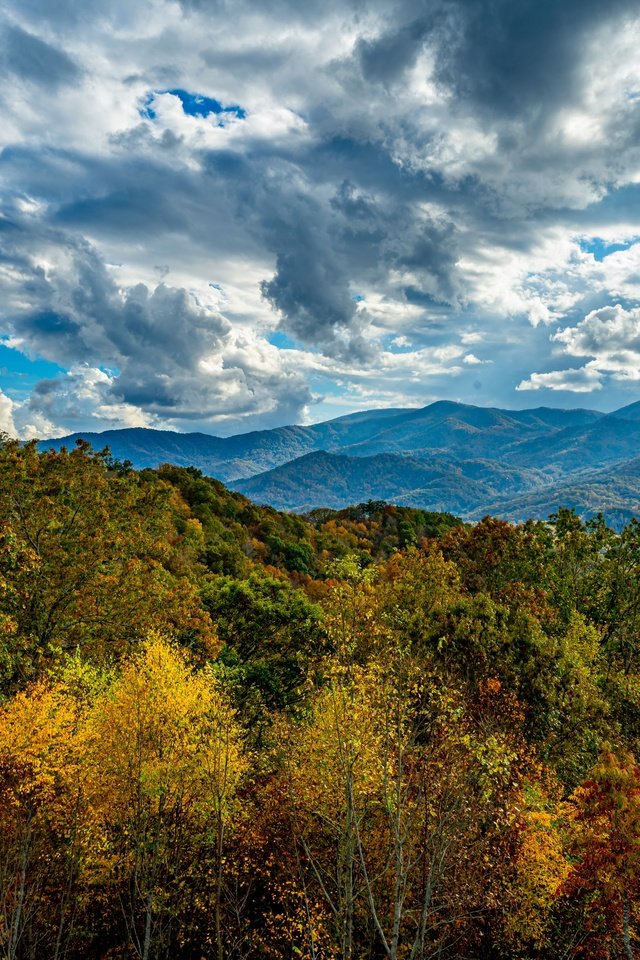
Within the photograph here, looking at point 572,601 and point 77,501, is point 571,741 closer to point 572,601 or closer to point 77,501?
point 572,601

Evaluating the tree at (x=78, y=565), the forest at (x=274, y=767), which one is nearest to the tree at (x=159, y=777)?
the forest at (x=274, y=767)

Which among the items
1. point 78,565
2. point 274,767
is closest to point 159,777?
point 274,767

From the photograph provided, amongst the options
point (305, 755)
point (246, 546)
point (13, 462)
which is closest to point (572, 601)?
point (305, 755)

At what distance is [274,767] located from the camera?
32188 millimetres

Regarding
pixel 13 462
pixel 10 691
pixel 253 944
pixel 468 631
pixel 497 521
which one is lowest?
pixel 253 944

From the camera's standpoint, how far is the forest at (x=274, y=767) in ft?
68.0

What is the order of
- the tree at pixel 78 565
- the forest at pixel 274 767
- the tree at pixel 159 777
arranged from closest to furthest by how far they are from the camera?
the forest at pixel 274 767
the tree at pixel 159 777
the tree at pixel 78 565

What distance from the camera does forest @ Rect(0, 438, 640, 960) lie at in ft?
68.0

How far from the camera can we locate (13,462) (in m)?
30.2

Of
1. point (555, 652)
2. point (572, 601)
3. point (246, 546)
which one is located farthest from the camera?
point (246, 546)

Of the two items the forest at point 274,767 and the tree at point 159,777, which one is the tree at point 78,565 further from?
the tree at point 159,777

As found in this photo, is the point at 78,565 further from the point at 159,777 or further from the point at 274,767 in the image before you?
the point at 274,767

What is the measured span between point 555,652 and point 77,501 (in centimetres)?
2859

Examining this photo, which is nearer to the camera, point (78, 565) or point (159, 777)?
point (159, 777)
